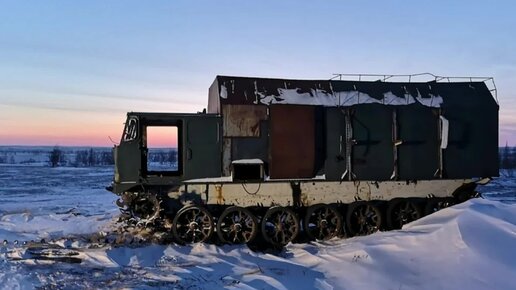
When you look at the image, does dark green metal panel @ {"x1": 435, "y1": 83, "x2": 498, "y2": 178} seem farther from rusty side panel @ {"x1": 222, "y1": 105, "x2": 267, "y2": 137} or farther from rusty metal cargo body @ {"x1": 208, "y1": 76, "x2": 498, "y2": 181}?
rusty side panel @ {"x1": 222, "y1": 105, "x2": 267, "y2": 137}

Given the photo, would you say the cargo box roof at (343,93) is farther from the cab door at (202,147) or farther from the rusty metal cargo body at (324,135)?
the cab door at (202,147)

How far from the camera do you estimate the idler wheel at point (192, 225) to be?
36.5ft

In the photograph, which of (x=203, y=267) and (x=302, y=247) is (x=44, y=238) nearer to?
(x=203, y=267)

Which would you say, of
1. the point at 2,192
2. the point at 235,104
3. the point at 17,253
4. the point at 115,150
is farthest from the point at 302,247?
the point at 2,192

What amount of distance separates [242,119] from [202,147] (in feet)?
3.64

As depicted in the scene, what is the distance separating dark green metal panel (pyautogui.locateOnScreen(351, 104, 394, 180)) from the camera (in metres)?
11.8

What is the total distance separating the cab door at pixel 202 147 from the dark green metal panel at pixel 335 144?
252 cm

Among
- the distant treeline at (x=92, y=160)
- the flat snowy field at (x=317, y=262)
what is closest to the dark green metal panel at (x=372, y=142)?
the flat snowy field at (x=317, y=262)

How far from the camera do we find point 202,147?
1134cm

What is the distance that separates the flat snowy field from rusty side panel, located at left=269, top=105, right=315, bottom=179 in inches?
66.3

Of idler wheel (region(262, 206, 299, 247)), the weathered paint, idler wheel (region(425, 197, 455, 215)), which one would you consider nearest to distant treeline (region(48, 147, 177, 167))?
the weathered paint

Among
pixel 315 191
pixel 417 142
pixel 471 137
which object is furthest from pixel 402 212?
pixel 471 137

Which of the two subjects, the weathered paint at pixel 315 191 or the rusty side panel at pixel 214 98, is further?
the rusty side panel at pixel 214 98

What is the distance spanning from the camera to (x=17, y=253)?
9.74 m
